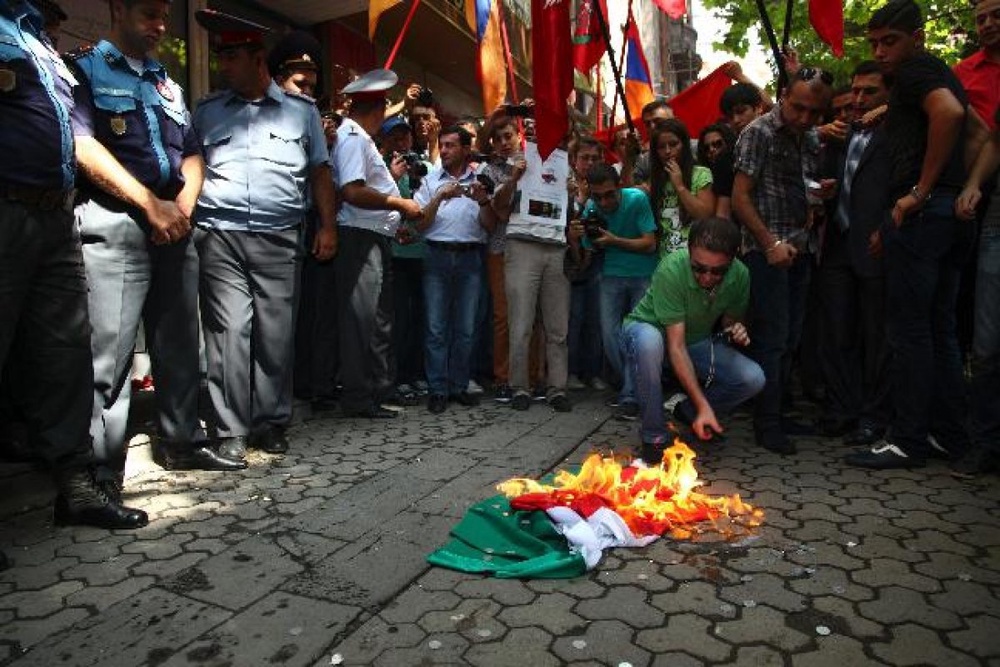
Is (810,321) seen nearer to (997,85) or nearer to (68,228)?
(997,85)

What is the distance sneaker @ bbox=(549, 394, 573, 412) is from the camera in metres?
5.45

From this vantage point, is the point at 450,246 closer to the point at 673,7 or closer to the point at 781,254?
the point at 781,254

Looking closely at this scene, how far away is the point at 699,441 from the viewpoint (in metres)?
4.53

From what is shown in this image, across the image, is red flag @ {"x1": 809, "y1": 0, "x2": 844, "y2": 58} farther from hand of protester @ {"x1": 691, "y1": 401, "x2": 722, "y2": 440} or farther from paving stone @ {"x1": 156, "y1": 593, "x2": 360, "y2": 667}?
paving stone @ {"x1": 156, "y1": 593, "x2": 360, "y2": 667}

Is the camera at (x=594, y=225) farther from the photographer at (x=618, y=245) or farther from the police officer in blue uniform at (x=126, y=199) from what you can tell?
the police officer in blue uniform at (x=126, y=199)

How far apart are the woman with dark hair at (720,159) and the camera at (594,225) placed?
825mm

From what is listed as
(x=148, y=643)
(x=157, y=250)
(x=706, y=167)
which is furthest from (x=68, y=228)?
(x=706, y=167)

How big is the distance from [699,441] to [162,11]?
12.2ft

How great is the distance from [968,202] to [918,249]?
0.32 metres

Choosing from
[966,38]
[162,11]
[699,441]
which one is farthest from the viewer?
[966,38]

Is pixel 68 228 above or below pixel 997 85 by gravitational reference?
below

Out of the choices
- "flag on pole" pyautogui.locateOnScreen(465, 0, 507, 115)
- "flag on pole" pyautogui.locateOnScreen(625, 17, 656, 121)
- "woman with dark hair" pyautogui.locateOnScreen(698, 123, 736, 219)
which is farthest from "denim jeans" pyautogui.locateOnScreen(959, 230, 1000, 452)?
"flag on pole" pyautogui.locateOnScreen(625, 17, 656, 121)

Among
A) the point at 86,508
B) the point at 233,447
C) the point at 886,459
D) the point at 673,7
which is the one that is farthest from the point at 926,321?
the point at 673,7

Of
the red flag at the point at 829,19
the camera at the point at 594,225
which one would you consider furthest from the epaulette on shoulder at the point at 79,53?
the red flag at the point at 829,19
